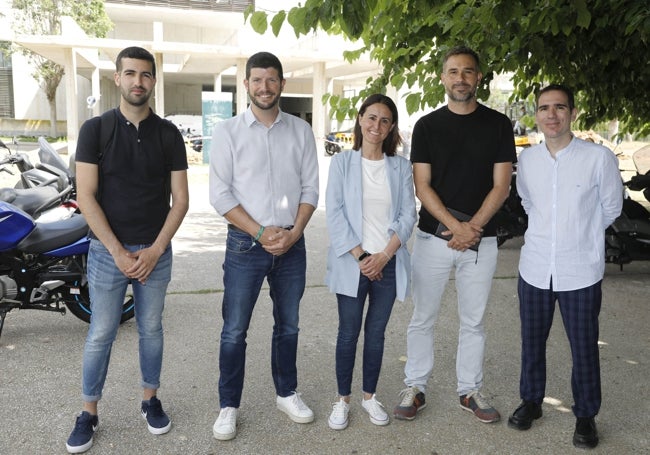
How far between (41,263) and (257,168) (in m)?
2.35

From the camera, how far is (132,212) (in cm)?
320

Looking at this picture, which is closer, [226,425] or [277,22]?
[226,425]

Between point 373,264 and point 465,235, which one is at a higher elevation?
point 465,235

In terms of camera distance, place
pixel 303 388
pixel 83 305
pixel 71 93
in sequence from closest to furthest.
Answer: pixel 303 388, pixel 83 305, pixel 71 93

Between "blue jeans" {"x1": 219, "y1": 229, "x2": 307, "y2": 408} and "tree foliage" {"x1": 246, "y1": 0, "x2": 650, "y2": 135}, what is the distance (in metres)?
1.27

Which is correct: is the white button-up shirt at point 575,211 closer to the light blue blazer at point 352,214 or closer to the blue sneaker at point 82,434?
the light blue blazer at point 352,214

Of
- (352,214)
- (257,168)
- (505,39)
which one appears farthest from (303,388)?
(505,39)

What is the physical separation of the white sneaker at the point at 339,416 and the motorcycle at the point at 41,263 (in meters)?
2.32

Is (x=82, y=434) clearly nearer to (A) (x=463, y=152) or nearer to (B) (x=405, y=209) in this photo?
(B) (x=405, y=209)

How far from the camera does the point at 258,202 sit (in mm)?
3324

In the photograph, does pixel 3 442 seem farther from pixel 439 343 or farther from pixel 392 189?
pixel 439 343

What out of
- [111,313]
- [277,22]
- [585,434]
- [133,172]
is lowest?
[585,434]

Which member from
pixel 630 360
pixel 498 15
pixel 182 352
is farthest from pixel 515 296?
pixel 182 352

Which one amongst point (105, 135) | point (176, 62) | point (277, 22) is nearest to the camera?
point (105, 135)
